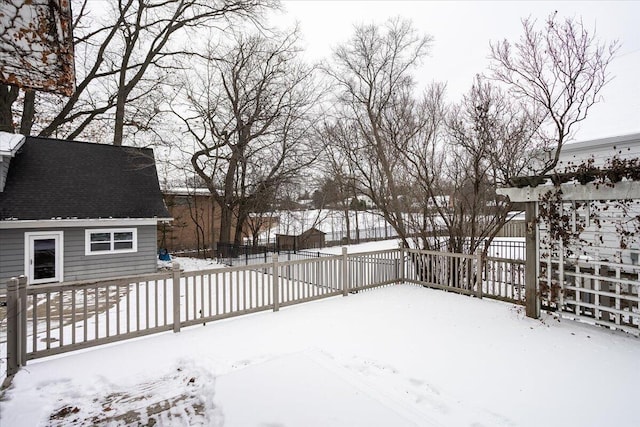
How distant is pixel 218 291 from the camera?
5258 millimetres

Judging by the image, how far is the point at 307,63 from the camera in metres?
14.7

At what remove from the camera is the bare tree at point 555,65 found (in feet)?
19.6

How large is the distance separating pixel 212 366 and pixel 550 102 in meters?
7.45

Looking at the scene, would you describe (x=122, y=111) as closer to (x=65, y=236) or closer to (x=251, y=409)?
(x=65, y=236)

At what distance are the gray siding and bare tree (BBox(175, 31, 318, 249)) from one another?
15.5 feet

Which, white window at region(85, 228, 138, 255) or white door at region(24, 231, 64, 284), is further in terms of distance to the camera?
white window at region(85, 228, 138, 255)

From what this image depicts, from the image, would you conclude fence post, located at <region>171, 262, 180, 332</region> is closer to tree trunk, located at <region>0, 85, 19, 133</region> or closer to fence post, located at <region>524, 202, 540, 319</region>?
fence post, located at <region>524, 202, 540, 319</region>

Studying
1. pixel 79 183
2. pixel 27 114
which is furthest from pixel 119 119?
pixel 79 183

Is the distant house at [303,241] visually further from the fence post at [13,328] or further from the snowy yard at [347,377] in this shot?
the fence post at [13,328]

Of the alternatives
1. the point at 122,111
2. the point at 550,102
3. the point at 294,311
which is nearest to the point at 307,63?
the point at 122,111

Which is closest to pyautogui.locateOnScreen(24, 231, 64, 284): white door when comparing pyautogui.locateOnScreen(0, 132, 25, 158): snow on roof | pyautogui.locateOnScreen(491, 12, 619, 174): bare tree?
pyautogui.locateOnScreen(0, 132, 25, 158): snow on roof

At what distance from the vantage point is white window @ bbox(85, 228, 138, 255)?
985 centimetres

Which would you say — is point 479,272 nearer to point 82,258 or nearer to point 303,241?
point 303,241

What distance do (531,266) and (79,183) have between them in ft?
41.8
